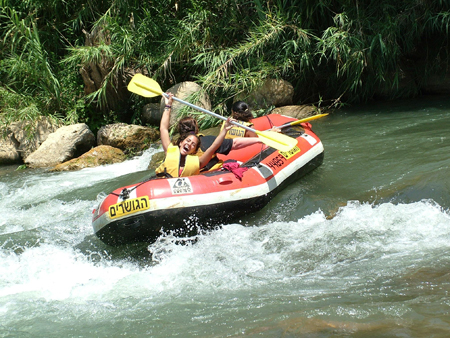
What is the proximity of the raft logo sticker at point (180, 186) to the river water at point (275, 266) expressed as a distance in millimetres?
347

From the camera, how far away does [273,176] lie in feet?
13.5

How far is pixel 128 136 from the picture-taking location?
7098 millimetres

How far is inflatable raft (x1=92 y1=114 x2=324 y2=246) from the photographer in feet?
11.4

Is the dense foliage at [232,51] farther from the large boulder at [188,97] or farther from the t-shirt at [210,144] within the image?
the t-shirt at [210,144]

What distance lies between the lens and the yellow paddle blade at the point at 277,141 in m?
4.05

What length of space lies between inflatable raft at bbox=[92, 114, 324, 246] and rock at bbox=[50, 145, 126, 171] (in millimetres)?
2997

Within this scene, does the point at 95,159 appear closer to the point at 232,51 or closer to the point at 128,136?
the point at 128,136

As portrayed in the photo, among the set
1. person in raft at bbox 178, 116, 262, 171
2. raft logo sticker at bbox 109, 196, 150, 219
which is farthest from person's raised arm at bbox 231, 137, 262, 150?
raft logo sticker at bbox 109, 196, 150, 219

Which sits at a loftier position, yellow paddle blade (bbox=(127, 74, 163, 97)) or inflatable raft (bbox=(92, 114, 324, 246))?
yellow paddle blade (bbox=(127, 74, 163, 97))

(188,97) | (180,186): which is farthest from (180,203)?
(188,97)

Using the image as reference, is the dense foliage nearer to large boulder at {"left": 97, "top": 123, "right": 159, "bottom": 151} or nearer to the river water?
large boulder at {"left": 97, "top": 123, "right": 159, "bottom": 151}

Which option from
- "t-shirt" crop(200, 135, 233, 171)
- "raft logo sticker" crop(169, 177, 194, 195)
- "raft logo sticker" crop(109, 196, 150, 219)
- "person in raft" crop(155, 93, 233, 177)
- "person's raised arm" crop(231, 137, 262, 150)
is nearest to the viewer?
"raft logo sticker" crop(109, 196, 150, 219)

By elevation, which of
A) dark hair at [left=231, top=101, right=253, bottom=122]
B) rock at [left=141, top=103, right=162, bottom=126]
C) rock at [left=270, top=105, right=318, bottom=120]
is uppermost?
dark hair at [left=231, top=101, right=253, bottom=122]

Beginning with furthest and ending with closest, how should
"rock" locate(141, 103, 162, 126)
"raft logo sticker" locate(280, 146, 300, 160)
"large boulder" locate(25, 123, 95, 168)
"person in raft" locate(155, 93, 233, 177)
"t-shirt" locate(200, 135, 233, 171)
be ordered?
1. "rock" locate(141, 103, 162, 126)
2. "large boulder" locate(25, 123, 95, 168)
3. "raft logo sticker" locate(280, 146, 300, 160)
4. "t-shirt" locate(200, 135, 233, 171)
5. "person in raft" locate(155, 93, 233, 177)
